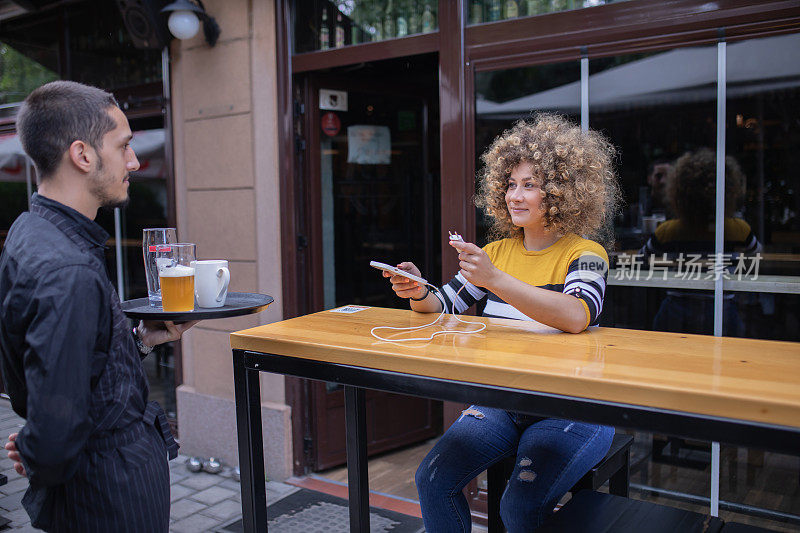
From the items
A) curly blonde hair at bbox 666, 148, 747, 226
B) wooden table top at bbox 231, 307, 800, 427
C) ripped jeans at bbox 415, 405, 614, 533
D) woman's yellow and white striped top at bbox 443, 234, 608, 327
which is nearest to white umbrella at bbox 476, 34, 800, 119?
curly blonde hair at bbox 666, 148, 747, 226

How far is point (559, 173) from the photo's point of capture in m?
2.24

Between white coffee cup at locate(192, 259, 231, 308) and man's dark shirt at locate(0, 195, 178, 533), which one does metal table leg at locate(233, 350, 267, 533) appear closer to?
white coffee cup at locate(192, 259, 231, 308)

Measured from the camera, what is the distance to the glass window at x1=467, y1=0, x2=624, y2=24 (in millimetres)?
2818

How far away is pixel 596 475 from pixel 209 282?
125 cm

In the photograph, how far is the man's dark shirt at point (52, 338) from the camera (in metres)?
1.33

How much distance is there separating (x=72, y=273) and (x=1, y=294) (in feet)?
0.79

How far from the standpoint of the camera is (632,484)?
3.12 m

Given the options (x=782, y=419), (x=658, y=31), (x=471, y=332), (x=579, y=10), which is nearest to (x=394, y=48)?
(x=579, y=10)

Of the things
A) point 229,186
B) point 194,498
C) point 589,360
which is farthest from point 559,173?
point 194,498

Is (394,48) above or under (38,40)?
under

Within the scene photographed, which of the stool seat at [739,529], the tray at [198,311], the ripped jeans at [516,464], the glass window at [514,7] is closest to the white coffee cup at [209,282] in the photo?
the tray at [198,311]

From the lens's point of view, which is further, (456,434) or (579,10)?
(579,10)

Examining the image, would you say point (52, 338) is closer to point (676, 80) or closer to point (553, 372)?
point (553, 372)

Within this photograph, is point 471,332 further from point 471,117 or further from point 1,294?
point 471,117
